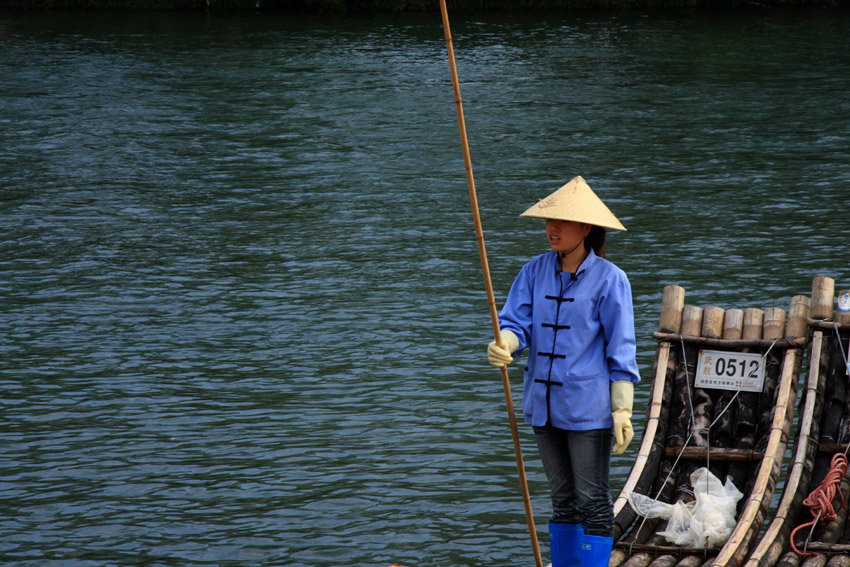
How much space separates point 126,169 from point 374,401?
1126 cm

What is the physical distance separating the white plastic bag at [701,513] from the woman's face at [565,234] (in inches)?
74.0

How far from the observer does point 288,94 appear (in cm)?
2598

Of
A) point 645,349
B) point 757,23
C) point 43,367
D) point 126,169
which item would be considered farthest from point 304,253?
point 757,23

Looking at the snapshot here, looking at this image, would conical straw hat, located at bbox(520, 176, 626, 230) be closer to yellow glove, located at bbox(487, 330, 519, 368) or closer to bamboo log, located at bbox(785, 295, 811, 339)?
yellow glove, located at bbox(487, 330, 519, 368)

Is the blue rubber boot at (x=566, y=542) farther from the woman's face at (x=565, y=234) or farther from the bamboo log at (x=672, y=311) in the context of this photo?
the bamboo log at (x=672, y=311)

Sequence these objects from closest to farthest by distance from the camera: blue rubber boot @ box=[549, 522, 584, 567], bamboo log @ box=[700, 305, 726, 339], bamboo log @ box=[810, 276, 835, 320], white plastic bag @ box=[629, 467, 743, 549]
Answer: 1. blue rubber boot @ box=[549, 522, 584, 567]
2. white plastic bag @ box=[629, 467, 743, 549]
3. bamboo log @ box=[810, 276, 835, 320]
4. bamboo log @ box=[700, 305, 726, 339]

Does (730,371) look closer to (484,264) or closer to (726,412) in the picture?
(726,412)

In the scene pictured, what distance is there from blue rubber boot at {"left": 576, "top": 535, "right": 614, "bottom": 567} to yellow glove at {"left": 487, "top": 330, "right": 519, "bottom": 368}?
1.00 m

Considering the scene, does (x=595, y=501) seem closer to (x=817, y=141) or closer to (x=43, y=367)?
(x=43, y=367)

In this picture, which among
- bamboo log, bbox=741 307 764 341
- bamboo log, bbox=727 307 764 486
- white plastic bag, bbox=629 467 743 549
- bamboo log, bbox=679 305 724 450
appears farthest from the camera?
bamboo log, bbox=741 307 764 341

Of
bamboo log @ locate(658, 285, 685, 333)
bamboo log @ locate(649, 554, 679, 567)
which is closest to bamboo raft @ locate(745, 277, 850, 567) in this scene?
bamboo log @ locate(649, 554, 679, 567)

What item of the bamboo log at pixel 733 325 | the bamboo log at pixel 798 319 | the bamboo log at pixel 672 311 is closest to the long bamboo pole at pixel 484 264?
the bamboo log at pixel 672 311

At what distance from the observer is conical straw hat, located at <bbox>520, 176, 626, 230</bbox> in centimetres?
543

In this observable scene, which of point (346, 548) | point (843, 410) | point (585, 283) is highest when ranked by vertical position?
point (585, 283)
